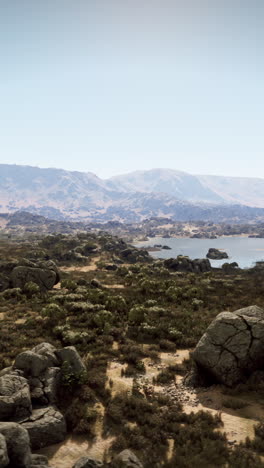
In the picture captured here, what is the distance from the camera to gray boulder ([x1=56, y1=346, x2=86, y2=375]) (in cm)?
1263

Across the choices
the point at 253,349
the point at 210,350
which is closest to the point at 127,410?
the point at 210,350

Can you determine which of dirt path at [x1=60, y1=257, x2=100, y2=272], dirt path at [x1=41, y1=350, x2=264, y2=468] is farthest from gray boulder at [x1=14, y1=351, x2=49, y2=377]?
dirt path at [x1=60, y1=257, x2=100, y2=272]

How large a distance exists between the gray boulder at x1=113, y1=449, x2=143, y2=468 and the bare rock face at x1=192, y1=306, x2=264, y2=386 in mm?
6049

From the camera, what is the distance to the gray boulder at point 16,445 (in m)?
7.52

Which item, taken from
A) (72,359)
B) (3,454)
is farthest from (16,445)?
(72,359)

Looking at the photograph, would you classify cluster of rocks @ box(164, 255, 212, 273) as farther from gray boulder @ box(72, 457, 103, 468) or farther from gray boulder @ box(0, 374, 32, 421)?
gray boulder @ box(72, 457, 103, 468)

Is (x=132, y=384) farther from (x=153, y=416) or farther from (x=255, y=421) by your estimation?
(x=255, y=421)

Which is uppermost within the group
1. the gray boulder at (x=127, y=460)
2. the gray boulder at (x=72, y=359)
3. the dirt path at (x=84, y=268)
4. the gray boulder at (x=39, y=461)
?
the gray boulder at (x=72, y=359)

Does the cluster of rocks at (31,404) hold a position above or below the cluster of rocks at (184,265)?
above

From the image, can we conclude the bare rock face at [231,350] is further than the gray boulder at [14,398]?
Yes

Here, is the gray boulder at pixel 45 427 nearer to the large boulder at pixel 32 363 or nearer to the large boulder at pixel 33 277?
the large boulder at pixel 32 363

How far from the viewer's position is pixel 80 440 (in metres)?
9.88

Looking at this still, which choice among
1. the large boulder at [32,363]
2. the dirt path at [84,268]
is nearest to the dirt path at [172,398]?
the large boulder at [32,363]

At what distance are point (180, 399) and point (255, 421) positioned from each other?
2.99 metres
